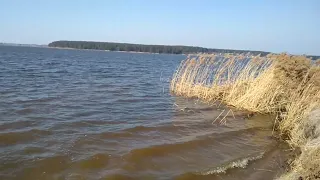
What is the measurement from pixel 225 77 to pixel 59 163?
34.9 ft

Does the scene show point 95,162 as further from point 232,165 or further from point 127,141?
point 232,165

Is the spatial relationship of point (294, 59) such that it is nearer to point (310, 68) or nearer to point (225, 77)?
point (310, 68)

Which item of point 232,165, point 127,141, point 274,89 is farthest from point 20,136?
point 274,89

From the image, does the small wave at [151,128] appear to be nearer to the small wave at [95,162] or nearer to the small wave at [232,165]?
the small wave at [95,162]

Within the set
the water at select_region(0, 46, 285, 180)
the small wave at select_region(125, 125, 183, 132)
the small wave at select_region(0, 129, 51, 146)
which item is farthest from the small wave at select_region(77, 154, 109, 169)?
the small wave at select_region(125, 125, 183, 132)

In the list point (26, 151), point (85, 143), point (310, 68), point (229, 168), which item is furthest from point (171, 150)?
point (310, 68)

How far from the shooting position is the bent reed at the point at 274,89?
6998mm

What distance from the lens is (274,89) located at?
39.7ft

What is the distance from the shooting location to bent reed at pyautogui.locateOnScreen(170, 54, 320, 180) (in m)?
7.00

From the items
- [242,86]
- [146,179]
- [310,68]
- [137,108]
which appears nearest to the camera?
[146,179]

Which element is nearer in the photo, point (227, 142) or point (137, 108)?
point (227, 142)

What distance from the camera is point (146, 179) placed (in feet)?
19.2

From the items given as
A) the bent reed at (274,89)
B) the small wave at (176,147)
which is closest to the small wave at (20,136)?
the small wave at (176,147)

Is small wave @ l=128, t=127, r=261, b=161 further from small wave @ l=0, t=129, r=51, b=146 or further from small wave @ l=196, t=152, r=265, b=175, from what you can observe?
small wave @ l=0, t=129, r=51, b=146
